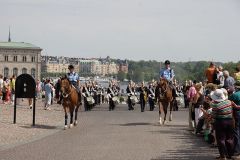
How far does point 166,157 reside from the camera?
46.9 feet

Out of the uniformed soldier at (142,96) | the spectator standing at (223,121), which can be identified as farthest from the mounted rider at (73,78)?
the uniformed soldier at (142,96)

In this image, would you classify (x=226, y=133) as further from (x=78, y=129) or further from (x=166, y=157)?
(x=78, y=129)

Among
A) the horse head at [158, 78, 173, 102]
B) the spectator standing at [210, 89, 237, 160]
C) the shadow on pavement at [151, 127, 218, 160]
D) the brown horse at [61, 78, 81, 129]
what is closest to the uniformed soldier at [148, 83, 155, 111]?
the horse head at [158, 78, 173, 102]

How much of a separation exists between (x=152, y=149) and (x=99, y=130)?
611cm

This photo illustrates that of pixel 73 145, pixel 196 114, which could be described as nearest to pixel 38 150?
pixel 73 145

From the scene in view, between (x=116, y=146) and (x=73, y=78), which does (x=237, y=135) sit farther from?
(x=73, y=78)

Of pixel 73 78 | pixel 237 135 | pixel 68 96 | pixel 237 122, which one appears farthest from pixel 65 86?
pixel 237 135

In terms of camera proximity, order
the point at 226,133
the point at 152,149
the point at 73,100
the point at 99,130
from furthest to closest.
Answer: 1. the point at 73,100
2. the point at 99,130
3. the point at 152,149
4. the point at 226,133

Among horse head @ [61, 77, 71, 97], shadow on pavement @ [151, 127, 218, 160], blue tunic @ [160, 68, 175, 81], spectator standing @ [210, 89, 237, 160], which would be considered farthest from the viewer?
blue tunic @ [160, 68, 175, 81]

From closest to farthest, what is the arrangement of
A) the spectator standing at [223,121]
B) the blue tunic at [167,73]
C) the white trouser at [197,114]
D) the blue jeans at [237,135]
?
the spectator standing at [223,121]
the blue jeans at [237,135]
the white trouser at [197,114]
the blue tunic at [167,73]

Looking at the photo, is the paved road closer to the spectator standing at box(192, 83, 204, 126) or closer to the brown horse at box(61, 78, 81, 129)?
the spectator standing at box(192, 83, 204, 126)

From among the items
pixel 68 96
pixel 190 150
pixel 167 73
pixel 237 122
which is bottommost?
pixel 190 150

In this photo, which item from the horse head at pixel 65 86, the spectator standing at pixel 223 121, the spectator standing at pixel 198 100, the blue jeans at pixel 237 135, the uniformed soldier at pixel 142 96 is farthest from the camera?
the uniformed soldier at pixel 142 96

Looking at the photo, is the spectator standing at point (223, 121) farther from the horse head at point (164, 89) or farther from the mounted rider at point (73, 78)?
the mounted rider at point (73, 78)
